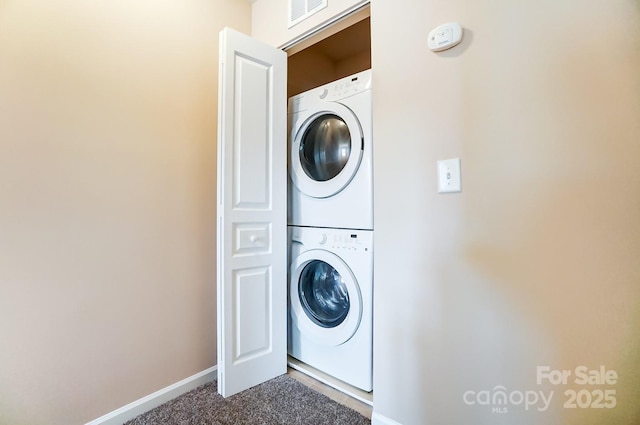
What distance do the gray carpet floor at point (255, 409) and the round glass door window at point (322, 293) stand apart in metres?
0.38

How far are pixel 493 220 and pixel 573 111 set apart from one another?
0.39 metres

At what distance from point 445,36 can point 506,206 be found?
0.66 m

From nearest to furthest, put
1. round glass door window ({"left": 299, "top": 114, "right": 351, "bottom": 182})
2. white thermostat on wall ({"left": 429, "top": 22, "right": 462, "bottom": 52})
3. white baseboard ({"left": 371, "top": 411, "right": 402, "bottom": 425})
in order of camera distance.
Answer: white thermostat on wall ({"left": 429, "top": 22, "right": 462, "bottom": 52}) → white baseboard ({"left": 371, "top": 411, "right": 402, "bottom": 425}) → round glass door window ({"left": 299, "top": 114, "right": 351, "bottom": 182})

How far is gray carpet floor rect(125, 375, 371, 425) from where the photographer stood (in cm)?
129

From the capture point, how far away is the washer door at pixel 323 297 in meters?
1.48

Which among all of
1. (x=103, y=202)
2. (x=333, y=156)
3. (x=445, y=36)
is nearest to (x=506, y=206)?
(x=445, y=36)

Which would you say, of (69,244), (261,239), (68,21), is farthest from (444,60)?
(69,244)

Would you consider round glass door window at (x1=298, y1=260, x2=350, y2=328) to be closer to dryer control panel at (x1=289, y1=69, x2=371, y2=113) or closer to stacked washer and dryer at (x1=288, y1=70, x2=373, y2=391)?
stacked washer and dryer at (x1=288, y1=70, x2=373, y2=391)

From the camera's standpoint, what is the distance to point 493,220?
950 mm

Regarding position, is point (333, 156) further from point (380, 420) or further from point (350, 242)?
point (380, 420)

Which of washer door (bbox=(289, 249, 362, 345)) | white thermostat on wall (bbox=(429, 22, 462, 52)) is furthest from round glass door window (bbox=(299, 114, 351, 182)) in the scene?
white thermostat on wall (bbox=(429, 22, 462, 52))

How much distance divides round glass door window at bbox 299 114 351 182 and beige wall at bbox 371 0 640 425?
1.31ft

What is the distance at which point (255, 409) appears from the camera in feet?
4.47

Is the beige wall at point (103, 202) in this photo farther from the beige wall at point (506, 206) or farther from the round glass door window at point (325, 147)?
the beige wall at point (506, 206)
